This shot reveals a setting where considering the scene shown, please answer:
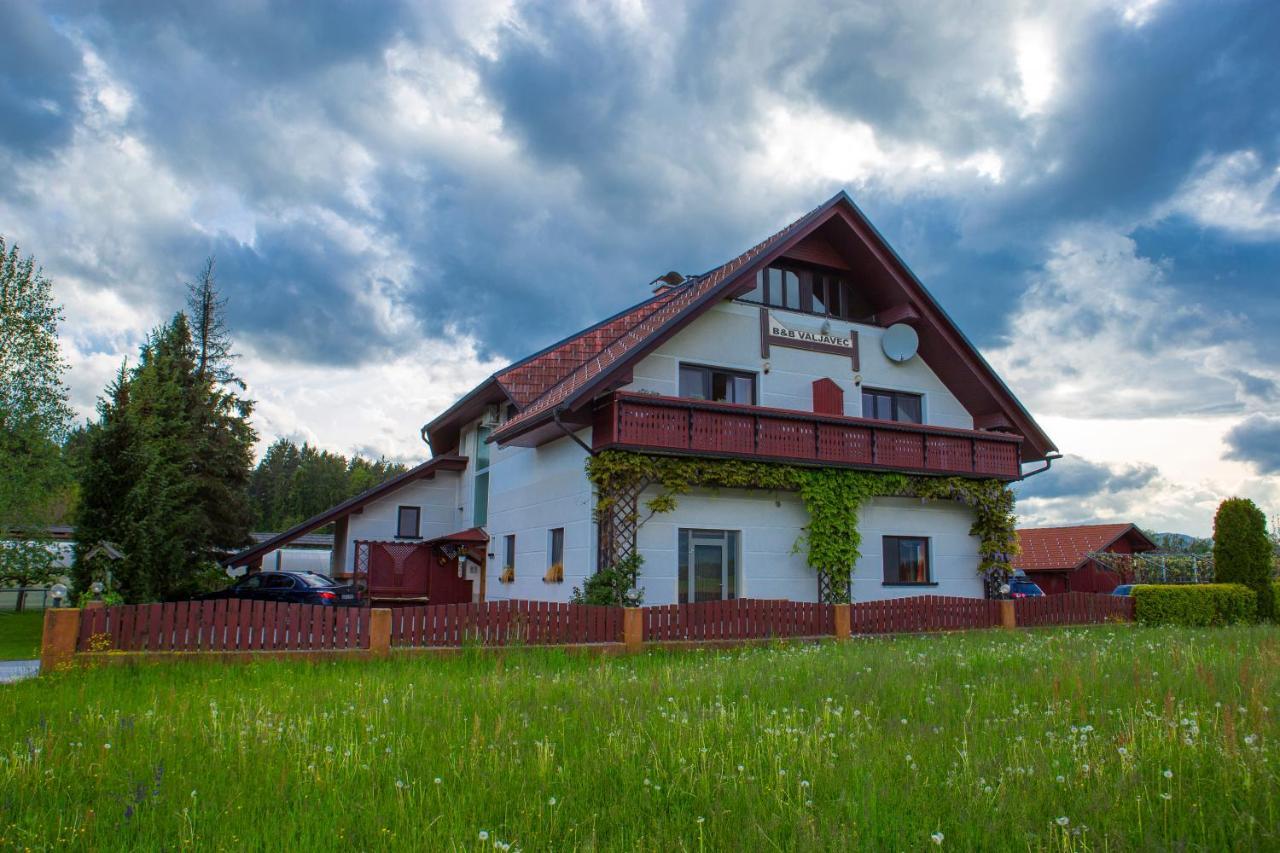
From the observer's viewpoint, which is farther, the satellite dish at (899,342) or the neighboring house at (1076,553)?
the neighboring house at (1076,553)

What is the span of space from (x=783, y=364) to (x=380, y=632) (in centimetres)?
1140

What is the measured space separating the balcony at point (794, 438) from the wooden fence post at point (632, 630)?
388cm

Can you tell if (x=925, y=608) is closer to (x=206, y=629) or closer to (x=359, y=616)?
(x=359, y=616)

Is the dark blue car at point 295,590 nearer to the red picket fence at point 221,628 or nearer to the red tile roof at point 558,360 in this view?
the red tile roof at point 558,360

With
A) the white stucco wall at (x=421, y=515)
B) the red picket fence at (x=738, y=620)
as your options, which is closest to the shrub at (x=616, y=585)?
the red picket fence at (x=738, y=620)

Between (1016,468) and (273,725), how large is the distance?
63.1 ft

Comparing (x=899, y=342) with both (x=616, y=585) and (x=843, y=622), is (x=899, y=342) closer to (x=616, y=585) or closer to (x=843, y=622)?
(x=843, y=622)

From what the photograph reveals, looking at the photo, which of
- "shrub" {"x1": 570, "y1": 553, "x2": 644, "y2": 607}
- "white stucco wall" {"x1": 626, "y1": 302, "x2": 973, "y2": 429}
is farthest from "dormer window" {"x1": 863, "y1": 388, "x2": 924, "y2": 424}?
"shrub" {"x1": 570, "y1": 553, "x2": 644, "y2": 607}

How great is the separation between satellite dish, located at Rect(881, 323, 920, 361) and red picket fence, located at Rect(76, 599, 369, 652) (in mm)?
14127

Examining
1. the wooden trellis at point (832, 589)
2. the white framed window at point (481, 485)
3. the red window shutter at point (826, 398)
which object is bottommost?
the wooden trellis at point (832, 589)

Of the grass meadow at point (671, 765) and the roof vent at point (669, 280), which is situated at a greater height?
the roof vent at point (669, 280)

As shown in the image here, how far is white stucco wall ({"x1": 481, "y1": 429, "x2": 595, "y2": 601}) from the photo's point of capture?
58.8 feet

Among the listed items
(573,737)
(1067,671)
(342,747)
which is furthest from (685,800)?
(1067,671)

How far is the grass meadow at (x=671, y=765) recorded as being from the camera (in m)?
4.00
